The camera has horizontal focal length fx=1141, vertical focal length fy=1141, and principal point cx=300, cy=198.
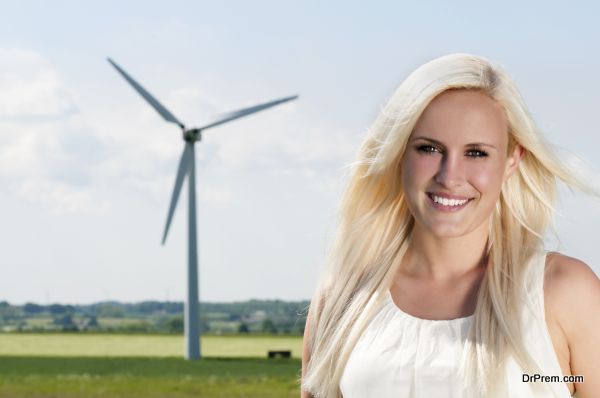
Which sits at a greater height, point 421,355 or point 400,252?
point 400,252

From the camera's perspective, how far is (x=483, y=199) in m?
4.78

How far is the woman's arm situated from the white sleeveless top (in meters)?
0.07

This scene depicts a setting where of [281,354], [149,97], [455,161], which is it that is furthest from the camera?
[281,354]

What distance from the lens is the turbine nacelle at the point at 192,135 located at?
158ft

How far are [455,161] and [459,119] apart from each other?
7.0 inches

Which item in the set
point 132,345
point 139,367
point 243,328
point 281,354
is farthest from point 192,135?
point 243,328

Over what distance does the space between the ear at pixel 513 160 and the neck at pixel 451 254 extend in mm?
248

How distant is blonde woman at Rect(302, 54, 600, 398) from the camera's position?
15.3 feet

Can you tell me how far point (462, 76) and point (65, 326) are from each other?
272 ft

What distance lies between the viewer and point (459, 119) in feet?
15.5

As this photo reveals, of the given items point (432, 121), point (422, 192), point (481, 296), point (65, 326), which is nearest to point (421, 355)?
point (481, 296)

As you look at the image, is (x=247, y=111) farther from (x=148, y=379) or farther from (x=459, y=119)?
(x=459, y=119)

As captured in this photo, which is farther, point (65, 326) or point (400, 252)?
point (65, 326)

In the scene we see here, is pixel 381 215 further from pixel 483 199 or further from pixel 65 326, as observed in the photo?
pixel 65 326
